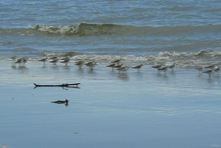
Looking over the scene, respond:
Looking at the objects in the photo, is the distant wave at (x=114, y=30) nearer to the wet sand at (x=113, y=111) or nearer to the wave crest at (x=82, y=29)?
the wave crest at (x=82, y=29)

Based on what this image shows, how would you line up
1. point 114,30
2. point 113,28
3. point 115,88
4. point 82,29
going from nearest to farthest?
1. point 115,88
2. point 114,30
3. point 113,28
4. point 82,29

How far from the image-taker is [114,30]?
23266 millimetres

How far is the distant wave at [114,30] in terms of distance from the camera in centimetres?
2138

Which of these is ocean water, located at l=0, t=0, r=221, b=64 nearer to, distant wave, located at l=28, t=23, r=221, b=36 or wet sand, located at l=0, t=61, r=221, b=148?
distant wave, located at l=28, t=23, r=221, b=36

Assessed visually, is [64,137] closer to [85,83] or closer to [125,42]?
[85,83]

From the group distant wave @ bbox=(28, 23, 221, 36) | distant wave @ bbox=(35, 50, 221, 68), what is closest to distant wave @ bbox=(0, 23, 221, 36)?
distant wave @ bbox=(28, 23, 221, 36)

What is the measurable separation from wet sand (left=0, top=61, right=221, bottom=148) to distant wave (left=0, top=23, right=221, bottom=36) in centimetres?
920

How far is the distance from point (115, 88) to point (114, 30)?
13.0 metres

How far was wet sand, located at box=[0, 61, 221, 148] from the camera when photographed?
6.94m

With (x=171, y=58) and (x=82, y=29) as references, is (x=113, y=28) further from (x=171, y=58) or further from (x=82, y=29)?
(x=171, y=58)

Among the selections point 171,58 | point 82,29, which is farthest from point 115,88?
point 82,29

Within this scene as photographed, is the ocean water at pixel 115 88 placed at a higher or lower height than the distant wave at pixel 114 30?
lower

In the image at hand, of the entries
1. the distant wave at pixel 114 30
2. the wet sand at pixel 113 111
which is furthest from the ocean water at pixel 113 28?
the wet sand at pixel 113 111

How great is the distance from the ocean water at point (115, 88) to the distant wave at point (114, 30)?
3cm
